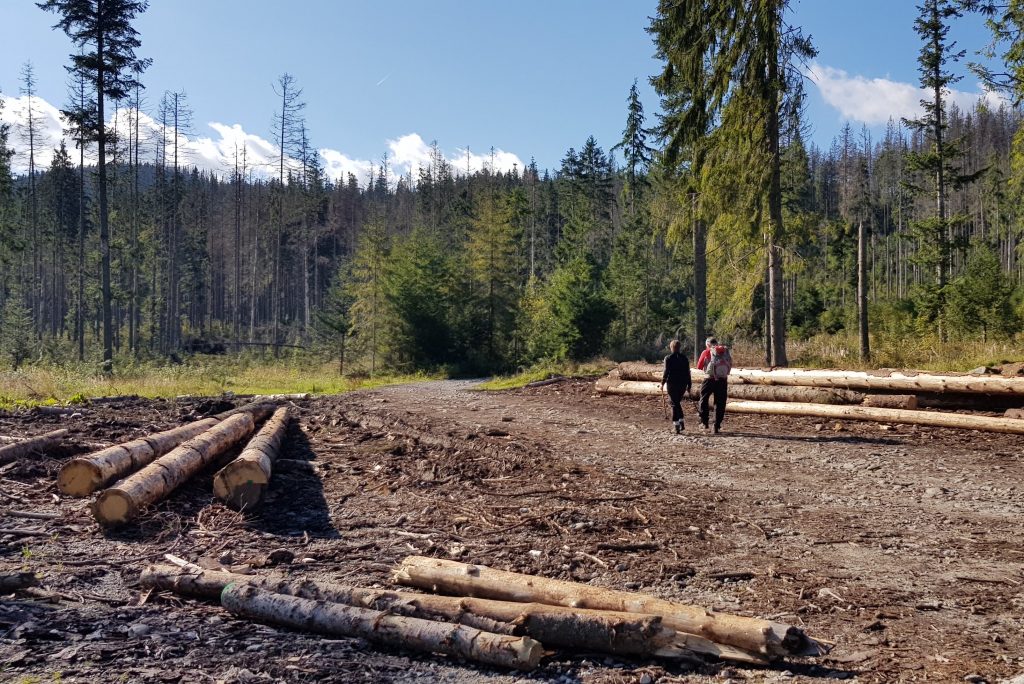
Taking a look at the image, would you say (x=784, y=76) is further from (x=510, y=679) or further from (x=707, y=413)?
(x=510, y=679)

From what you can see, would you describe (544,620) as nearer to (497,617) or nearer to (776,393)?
(497,617)

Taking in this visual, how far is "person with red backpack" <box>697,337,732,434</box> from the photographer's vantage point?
1313 centimetres

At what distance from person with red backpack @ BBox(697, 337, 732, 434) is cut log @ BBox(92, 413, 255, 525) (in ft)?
26.5

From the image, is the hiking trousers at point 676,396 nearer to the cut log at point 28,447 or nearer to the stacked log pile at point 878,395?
the stacked log pile at point 878,395

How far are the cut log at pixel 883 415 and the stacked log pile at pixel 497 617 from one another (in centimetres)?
989

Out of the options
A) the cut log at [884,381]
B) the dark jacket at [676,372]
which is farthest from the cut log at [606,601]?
the cut log at [884,381]

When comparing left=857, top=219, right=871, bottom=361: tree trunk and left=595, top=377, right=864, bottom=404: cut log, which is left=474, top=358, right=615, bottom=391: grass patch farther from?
left=857, top=219, right=871, bottom=361: tree trunk

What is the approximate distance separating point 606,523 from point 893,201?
349ft

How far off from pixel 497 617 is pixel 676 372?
946 centimetres

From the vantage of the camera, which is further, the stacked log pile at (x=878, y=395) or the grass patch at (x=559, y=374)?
the grass patch at (x=559, y=374)

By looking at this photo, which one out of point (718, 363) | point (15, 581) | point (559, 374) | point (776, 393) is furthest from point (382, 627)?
point (559, 374)

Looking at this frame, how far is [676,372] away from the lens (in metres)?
13.8

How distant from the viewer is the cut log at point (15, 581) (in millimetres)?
5637

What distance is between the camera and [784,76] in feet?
60.4
